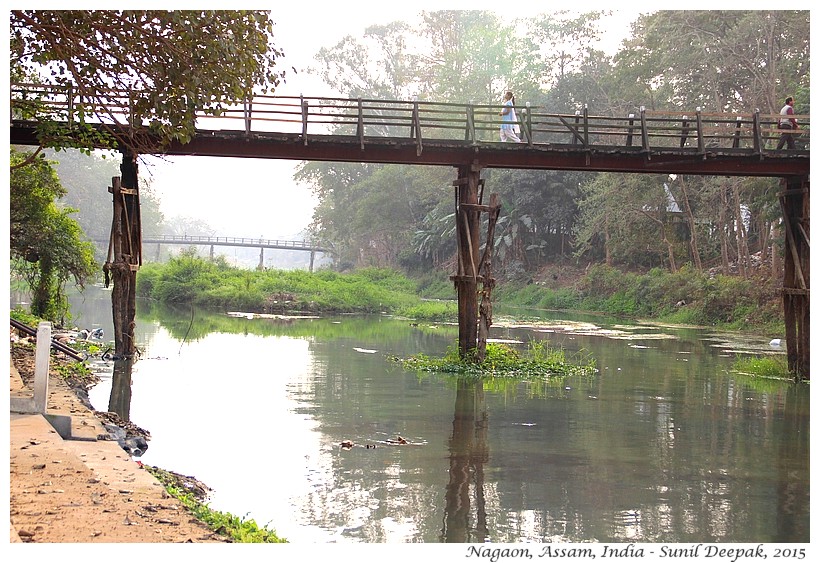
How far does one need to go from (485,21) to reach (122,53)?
6058cm

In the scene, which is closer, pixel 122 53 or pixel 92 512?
pixel 92 512

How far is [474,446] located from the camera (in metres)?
13.2

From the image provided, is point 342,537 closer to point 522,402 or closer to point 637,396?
point 522,402

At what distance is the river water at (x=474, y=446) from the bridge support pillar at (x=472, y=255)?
148 cm

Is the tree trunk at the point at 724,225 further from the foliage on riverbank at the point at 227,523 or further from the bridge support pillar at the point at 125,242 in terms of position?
the foliage on riverbank at the point at 227,523

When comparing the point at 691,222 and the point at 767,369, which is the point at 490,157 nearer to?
the point at 767,369

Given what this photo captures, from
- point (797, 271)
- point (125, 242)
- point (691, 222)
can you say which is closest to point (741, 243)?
point (691, 222)

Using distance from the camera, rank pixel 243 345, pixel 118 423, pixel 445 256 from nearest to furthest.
Result: pixel 118 423
pixel 243 345
pixel 445 256

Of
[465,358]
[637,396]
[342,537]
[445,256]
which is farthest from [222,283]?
[342,537]

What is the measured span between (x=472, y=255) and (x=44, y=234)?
38.9 feet

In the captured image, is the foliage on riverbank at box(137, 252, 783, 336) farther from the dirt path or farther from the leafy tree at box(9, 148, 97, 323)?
the dirt path

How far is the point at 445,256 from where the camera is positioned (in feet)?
209

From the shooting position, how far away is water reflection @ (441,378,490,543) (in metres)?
9.19

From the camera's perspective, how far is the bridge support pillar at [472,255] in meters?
20.4
